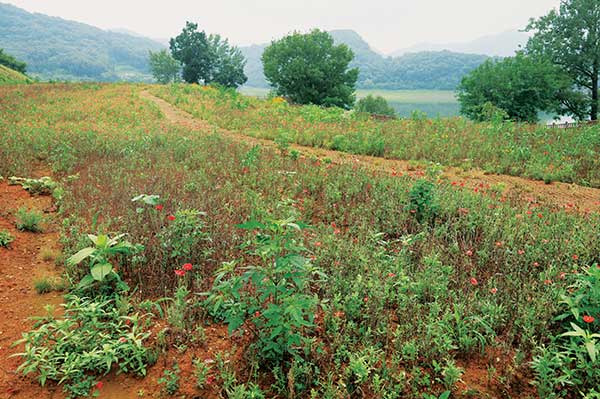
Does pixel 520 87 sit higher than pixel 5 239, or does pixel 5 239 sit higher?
pixel 520 87

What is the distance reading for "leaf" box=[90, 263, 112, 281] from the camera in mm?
3894

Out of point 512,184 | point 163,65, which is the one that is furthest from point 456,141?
point 163,65

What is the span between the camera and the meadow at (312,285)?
315 cm

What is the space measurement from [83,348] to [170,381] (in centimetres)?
92

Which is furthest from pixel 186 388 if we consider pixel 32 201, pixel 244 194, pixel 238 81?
pixel 238 81

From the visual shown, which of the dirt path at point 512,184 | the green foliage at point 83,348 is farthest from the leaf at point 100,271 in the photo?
the dirt path at point 512,184

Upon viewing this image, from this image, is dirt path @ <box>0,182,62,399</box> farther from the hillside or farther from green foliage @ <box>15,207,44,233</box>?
the hillside

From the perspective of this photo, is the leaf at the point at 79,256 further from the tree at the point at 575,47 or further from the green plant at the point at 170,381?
the tree at the point at 575,47

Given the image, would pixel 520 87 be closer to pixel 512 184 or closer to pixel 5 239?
pixel 512 184

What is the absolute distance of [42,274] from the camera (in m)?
4.59

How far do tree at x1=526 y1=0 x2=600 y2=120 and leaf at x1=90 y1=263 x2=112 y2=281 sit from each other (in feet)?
132

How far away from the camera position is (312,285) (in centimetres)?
443

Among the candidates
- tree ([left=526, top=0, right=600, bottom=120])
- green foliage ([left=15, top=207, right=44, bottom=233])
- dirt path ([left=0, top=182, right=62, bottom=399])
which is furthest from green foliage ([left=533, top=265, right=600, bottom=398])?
tree ([left=526, top=0, right=600, bottom=120])

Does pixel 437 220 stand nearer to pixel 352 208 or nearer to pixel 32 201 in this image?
pixel 352 208
